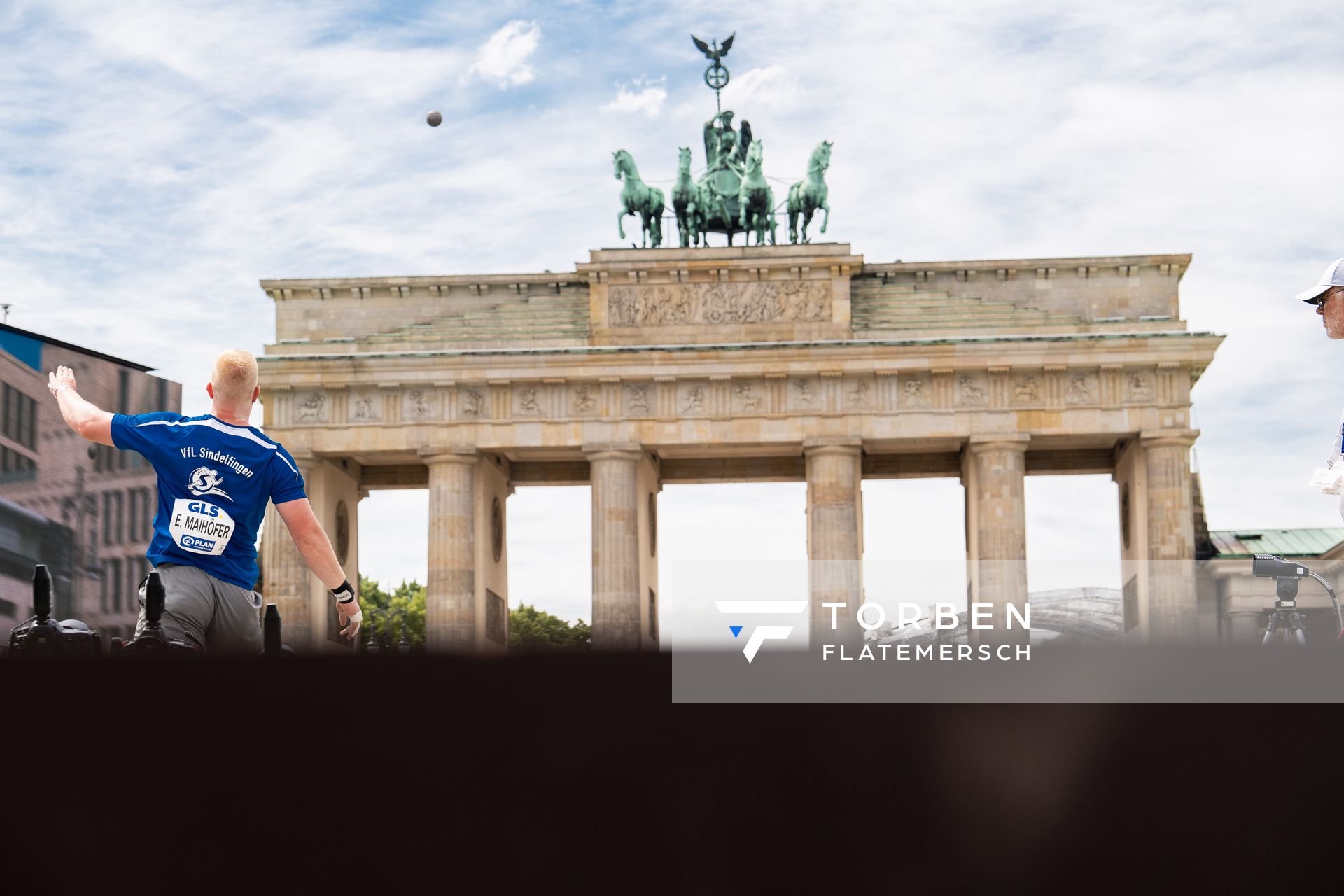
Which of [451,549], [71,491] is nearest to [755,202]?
[451,549]

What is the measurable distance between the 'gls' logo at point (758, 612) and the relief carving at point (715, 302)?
5026 cm

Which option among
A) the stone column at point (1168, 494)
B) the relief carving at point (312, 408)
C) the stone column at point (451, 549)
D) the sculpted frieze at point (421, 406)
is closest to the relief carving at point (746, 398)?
the stone column at point (451, 549)

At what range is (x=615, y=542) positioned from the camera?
51.6m

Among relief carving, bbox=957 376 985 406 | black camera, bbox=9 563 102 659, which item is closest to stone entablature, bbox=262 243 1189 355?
relief carving, bbox=957 376 985 406

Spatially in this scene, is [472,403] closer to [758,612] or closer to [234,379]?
[234,379]

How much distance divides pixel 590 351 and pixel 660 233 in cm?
554

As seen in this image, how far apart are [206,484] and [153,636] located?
187 cm

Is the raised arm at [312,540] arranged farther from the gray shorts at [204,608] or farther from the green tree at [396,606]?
the green tree at [396,606]

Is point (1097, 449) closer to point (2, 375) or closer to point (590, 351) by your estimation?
point (590, 351)

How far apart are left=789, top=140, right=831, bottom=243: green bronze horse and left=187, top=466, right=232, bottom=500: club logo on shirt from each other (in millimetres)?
48605

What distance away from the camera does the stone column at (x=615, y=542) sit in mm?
51469

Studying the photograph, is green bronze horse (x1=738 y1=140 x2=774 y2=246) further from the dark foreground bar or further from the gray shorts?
the dark foreground bar

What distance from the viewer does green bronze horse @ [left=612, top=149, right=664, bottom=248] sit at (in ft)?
179

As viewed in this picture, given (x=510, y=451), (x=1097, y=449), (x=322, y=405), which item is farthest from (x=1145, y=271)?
(x=322, y=405)
